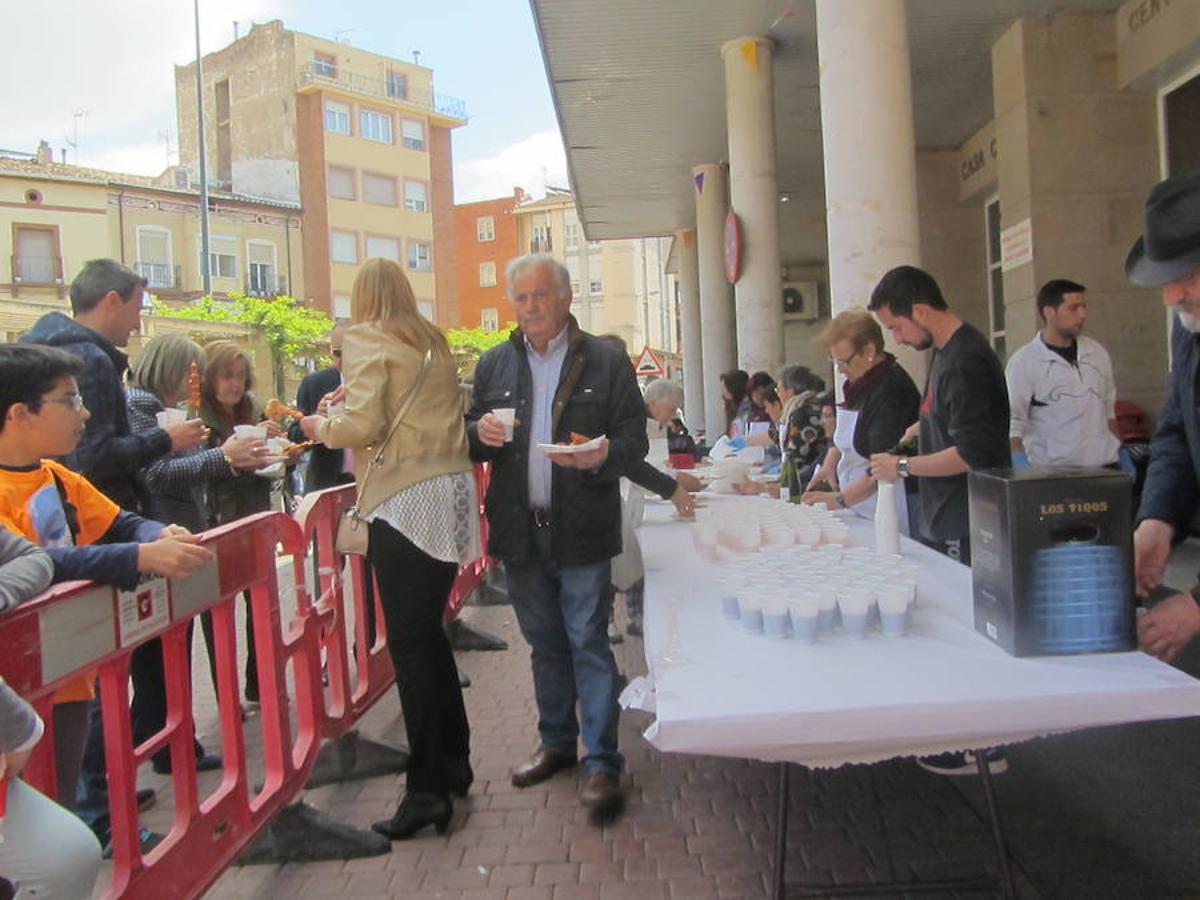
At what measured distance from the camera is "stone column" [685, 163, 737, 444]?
14.3 m

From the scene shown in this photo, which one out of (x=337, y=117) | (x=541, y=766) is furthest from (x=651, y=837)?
(x=337, y=117)

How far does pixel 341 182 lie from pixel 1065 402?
160 feet

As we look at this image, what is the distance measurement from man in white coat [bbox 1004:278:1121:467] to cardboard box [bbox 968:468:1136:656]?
3.77m

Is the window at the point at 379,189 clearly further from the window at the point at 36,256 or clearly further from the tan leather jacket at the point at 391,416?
the tan leather jacket at the point at 391,416

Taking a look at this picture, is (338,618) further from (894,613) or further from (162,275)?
(162,275)

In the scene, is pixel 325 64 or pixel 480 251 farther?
pixel 480 251

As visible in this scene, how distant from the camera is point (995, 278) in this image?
1203 centimetres

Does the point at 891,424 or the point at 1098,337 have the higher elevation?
the point at 1098,337

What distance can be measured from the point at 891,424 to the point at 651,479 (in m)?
1.03

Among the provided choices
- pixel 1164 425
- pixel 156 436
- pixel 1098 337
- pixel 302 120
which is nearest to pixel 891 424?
pixel 1164 425

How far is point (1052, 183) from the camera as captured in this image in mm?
8094

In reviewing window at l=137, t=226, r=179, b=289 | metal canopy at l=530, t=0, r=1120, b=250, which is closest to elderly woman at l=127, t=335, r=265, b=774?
metal canopy at l=530, t=0, r=1120, b=250

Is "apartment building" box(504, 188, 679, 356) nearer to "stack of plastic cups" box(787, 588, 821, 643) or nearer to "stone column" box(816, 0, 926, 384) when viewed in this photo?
"stone column" box(816, 0, 926, 384)

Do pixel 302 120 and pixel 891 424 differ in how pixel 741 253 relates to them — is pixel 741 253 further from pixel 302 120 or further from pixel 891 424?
pixel 302 120
